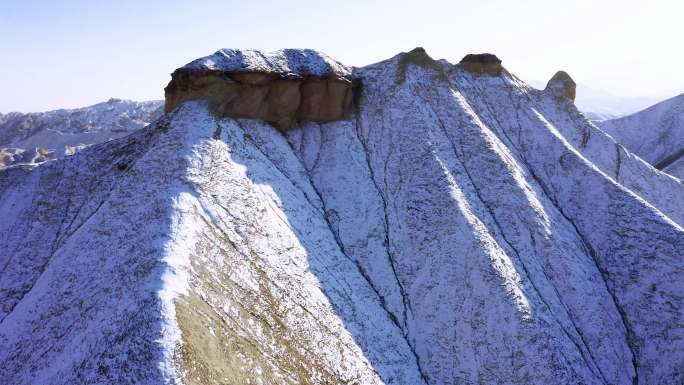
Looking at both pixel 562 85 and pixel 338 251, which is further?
pixel 562 85

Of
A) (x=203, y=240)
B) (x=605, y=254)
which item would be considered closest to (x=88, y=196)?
(x=203, y=240)

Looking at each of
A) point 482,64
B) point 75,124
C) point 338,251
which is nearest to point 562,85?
point 482,64

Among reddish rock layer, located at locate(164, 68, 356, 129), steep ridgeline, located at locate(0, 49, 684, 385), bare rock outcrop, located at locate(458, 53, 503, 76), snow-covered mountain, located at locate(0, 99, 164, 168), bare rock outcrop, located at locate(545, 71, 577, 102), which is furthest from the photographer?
snow-covered mountain, located at locate(0, 99, 164, 168)

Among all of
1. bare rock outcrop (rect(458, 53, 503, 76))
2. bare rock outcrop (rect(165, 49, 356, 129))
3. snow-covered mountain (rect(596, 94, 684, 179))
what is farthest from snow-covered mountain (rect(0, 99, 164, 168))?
snow-covered mountain (rect(596, 94, 684, 179))

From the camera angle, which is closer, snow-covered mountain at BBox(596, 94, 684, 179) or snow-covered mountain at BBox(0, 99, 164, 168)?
snow-covered mountain at BBox(596, 94, 684, 179)

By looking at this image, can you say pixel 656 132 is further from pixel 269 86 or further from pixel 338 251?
pixel 338 251

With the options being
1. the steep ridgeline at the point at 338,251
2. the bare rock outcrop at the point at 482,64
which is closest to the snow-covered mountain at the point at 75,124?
the steep ridgeline at the point at 338,251

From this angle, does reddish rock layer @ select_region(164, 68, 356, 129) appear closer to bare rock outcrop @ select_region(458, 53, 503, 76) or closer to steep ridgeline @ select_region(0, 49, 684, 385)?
steep ridgeline @ select_region(0, 49, 684, 385)
